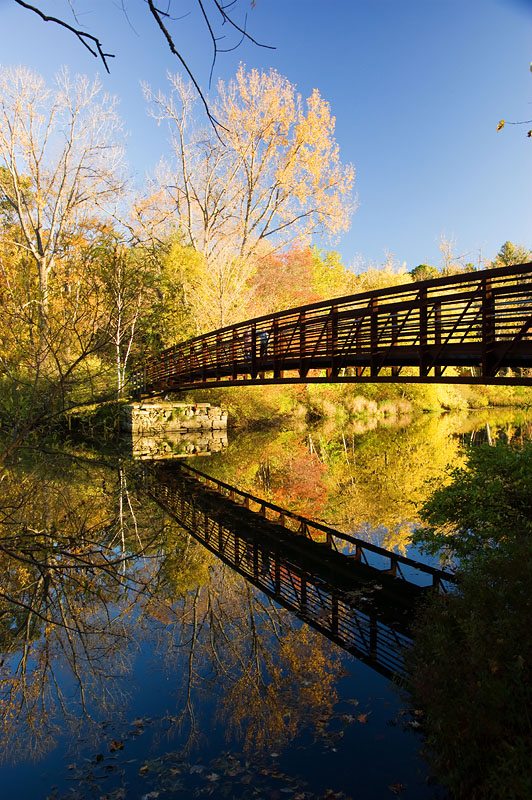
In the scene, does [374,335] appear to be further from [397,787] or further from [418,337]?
[397,787]

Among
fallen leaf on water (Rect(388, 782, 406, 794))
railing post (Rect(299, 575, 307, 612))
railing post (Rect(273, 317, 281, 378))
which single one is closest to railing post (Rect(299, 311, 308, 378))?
railing post (Rect(273, 317, 281, 378))

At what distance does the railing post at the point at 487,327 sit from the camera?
7281 millimetres

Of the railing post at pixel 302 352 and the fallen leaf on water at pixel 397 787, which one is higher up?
the railing post at pixel 302 352

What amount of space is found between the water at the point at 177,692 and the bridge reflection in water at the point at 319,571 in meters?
0.28

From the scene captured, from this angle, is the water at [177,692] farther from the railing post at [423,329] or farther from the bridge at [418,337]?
the railing post at [423,329]

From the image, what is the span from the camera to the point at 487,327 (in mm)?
7387

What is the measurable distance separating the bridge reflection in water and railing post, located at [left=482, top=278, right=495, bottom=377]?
278 centimetres

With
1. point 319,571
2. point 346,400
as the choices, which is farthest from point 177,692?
point 346,400

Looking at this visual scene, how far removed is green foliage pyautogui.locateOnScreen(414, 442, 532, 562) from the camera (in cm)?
627

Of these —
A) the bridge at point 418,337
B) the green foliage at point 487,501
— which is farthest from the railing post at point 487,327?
the green foliage at point 487,501

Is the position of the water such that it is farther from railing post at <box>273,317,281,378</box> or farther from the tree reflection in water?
railing post at <box>273,317,281,378</box>

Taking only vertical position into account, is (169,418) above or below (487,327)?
below

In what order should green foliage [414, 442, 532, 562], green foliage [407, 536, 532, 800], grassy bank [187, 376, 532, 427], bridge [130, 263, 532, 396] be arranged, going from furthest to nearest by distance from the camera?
grassy bank [187, 376, 532, 427] → bridge [130, 263, 532, 396] → green foliage [414, 442, 532, 562] → green foliage [407, 536, 532, 800]

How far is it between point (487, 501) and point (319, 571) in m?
2.43
